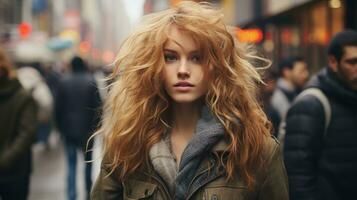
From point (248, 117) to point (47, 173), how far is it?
410 inches

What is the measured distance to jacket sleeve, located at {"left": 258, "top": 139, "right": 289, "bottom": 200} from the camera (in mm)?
3039

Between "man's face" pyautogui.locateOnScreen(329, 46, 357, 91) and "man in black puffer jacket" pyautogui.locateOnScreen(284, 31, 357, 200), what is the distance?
0.09 metres

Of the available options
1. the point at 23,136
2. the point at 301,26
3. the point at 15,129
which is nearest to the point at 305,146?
the point at 23,136

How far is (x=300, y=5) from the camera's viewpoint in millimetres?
13750

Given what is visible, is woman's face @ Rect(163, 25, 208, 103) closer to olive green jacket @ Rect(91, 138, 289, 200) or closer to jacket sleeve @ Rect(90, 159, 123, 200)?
olive green jacket @ Rect(91, 138, 289, 200)

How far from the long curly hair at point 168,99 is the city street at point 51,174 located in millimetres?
6995

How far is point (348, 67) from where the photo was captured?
4.61 metres

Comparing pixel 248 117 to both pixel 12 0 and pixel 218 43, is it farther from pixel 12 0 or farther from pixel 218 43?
pixel 12 0

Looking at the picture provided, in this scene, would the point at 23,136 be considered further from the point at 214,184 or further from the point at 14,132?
the point at 214,184

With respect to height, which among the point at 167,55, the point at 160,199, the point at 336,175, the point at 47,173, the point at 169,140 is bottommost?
the point at 47,173

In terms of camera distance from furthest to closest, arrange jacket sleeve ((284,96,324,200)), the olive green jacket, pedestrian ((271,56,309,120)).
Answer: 1. pedestrian ((271,56,309,120))
2. jacket sleeve ((284,96,324,200))
3. the olive green jacket

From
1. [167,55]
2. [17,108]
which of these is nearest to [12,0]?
[17,108]

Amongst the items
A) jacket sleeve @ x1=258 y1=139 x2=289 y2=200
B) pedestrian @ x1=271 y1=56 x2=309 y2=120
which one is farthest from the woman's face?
pedestrian @ x1=271 y1=56 x2=309 y2=120

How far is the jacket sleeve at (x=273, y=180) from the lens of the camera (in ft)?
9.97
